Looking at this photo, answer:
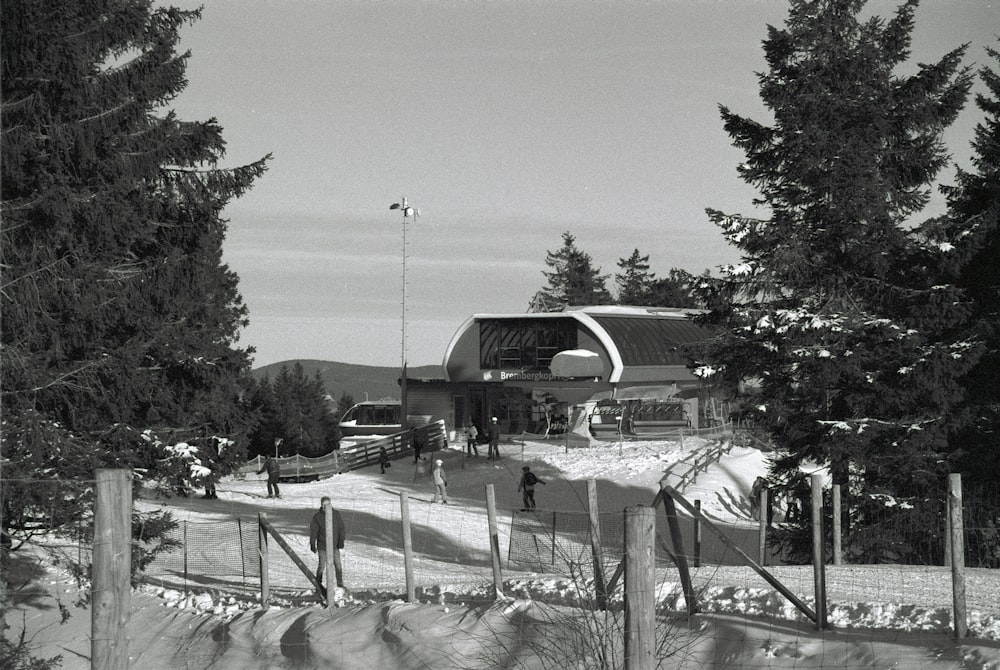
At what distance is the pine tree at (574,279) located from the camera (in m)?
109

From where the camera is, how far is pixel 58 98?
1770cm

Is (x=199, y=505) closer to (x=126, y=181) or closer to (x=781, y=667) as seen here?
(x=126, y=181)

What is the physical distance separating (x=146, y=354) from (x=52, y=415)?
11.2 ft

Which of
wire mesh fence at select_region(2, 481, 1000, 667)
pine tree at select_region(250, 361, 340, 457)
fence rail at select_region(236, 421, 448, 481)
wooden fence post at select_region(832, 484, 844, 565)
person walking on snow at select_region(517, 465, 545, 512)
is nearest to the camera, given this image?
wire mesh fence at select_region(2, 481, 1000, 667)

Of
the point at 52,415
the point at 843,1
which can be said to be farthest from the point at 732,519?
the point at 52,415

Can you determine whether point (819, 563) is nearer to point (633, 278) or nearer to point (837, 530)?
point (837, 530)

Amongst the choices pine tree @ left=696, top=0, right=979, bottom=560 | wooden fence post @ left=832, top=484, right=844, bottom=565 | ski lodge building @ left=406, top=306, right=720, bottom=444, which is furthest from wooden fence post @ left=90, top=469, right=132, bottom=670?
ski lodge building @ left=406, top=306, right=720, bottom=444

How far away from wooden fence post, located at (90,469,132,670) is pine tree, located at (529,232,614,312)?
333 feet

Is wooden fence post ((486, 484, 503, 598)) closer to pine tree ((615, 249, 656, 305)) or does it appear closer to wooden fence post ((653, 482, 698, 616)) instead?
wooden fence post ((653, 482, 698, 616))

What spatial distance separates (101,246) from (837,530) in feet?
43.7

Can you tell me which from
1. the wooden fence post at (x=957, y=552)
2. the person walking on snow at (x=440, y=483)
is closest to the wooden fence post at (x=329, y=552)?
the wooden fence post at (x=957, y=552)

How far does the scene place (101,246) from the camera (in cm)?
1909

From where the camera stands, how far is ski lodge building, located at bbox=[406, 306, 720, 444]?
51344 mm

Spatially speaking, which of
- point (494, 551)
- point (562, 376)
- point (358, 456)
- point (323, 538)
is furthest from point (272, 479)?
point (562, 376)
